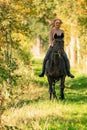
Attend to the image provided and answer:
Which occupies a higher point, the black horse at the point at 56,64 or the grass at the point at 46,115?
the black horse at the point at 56,64

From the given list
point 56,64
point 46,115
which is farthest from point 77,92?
point 46,115

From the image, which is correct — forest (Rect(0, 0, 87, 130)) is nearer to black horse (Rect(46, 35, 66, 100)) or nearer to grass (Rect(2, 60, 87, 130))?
grass (Rect(2, 60, 87, 130))

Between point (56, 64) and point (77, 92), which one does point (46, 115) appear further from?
point (77, 92)

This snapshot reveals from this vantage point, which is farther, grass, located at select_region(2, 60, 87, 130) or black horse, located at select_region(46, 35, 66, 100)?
black horse, located at select_region(46, 35, 66, 100)

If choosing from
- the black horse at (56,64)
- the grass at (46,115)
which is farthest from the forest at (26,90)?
the black horse at (56,64)

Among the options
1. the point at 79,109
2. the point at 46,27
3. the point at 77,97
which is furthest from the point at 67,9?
the point at 46,27

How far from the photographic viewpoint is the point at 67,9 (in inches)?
1261

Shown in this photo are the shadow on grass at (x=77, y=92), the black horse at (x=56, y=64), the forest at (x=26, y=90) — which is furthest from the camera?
the shadow on grass at (x=77, y=92)

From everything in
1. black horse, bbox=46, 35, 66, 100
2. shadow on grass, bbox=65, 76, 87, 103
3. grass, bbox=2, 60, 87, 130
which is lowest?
shadow on grass, bbox=65, 76, 87, 103

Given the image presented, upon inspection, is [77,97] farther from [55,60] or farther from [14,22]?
[14,22]

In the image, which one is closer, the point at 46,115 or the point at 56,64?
the point at 46,115

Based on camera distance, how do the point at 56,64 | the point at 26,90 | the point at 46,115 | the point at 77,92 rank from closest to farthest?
the point at 46,115 < the point at 56,64 < the point at 26,90 < the point at 77,92

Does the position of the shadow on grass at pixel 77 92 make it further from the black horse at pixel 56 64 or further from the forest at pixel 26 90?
the black horse at pixel 56 64

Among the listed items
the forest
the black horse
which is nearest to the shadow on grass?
the forest
